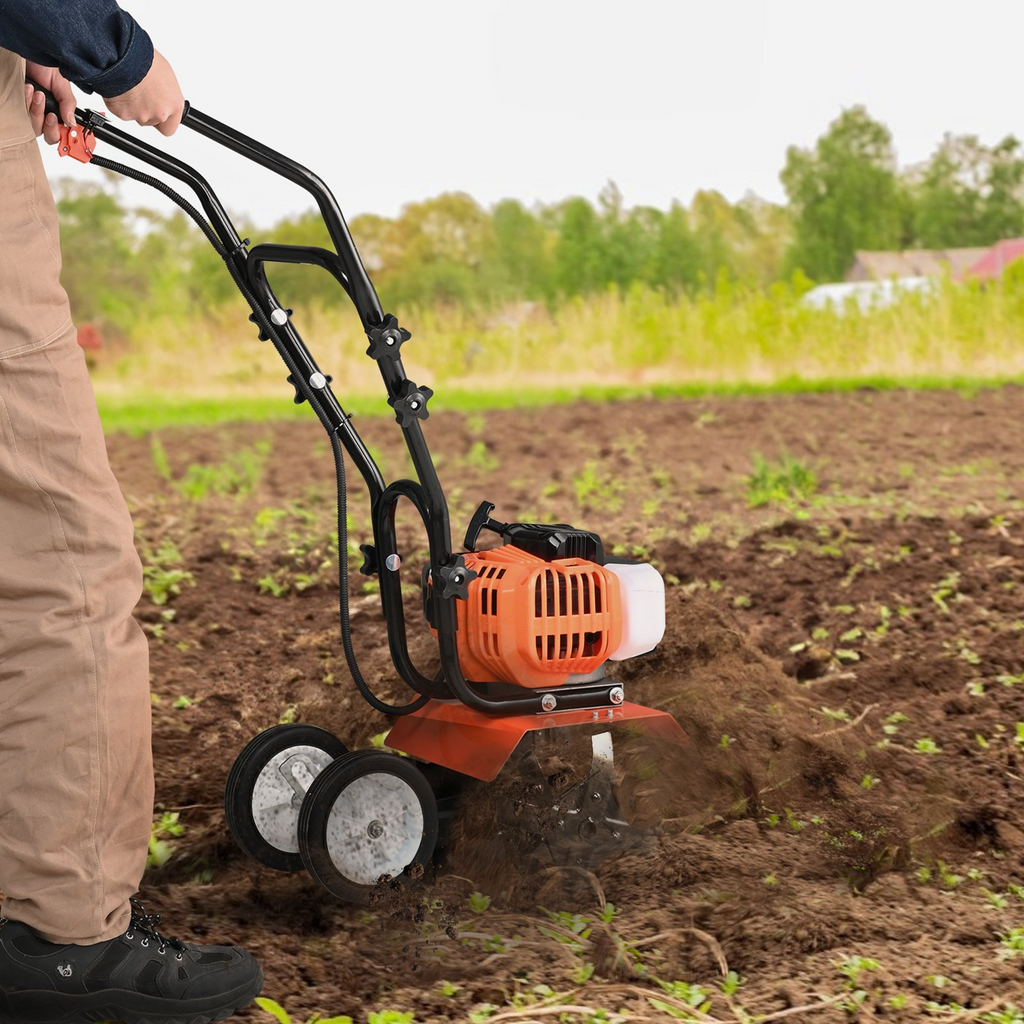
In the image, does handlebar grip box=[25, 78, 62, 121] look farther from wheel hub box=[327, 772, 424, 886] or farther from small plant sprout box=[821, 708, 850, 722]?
small plant sprout box=[821, 708, 850, 722]

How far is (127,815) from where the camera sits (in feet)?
6.67

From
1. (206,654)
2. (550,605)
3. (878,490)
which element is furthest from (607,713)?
(878,490)

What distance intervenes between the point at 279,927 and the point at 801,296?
10.4m

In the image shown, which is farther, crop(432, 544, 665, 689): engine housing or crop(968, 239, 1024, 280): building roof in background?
crop(968, 239, 1024, 280): building roof in background

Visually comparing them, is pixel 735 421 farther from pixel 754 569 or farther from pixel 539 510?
pixel 754 569

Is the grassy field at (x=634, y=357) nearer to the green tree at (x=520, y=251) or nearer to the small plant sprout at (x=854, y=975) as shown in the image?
the green tree at (x=520, y=251)

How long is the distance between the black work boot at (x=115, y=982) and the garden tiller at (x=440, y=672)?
1.14 ft

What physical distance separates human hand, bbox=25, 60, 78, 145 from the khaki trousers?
163 mm

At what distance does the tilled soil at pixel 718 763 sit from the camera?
2.19 meters

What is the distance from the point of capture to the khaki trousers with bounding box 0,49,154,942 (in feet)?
6.25

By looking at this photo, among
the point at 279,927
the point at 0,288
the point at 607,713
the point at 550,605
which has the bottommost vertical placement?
the point at 279,927

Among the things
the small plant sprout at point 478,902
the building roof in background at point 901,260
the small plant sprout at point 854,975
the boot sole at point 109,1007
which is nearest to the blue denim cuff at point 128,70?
the boot sole at point 109,1007

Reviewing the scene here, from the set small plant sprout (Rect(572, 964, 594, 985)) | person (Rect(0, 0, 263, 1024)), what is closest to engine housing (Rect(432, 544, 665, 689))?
small plant sprout (Rect(572, 964, 594, 985))

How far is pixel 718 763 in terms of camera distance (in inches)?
113
